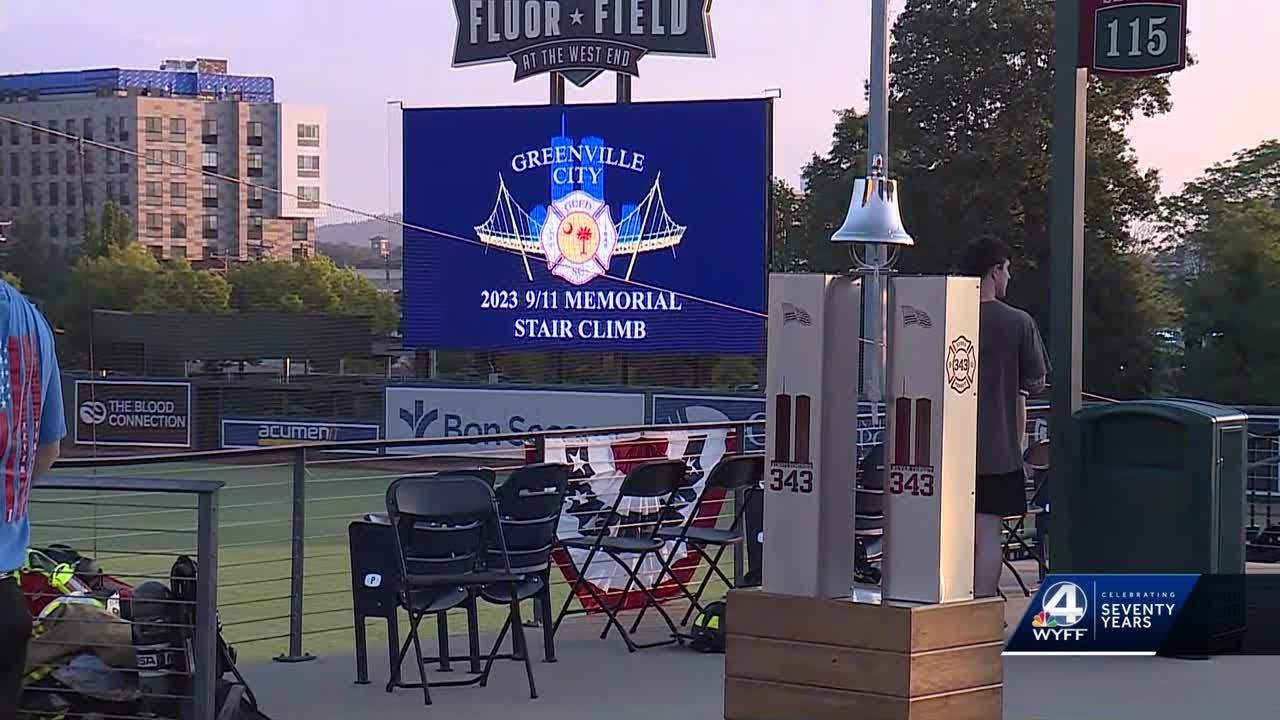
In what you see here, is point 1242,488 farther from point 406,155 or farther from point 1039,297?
point 1039,297

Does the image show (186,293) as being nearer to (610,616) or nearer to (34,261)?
(34,261)

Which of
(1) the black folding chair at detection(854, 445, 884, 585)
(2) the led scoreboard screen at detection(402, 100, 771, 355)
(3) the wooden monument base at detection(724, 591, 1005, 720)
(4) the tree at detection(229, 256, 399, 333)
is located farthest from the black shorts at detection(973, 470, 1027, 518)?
(4) the tree at detection(229, 256, 399, 333)

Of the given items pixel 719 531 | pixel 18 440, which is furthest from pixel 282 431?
pixel 18 440

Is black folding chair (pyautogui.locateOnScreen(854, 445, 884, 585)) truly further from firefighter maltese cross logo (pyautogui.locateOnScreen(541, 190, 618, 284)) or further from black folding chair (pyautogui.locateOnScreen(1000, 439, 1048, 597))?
firefighter maltese cross logo (pyautogui.locateOnScreen(541, 190, 618, 284))

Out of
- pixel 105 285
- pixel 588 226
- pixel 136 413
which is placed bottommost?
pixel 136 413

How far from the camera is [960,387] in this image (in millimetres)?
6152

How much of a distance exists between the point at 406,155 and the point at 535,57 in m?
2.38

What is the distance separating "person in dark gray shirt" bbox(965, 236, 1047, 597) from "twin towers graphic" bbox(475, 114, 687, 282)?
1731cm

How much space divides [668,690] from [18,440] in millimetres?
3803

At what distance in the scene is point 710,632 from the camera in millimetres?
8656

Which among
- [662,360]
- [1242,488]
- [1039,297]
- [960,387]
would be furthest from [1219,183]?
[960,387]

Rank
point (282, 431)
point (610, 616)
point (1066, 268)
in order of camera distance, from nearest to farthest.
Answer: point (1066, 268) < point (610, 616) < point (282, 431)

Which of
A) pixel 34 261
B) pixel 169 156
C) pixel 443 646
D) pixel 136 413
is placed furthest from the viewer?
pixel 169 156

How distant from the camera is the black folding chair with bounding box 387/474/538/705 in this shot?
7.46 meters
